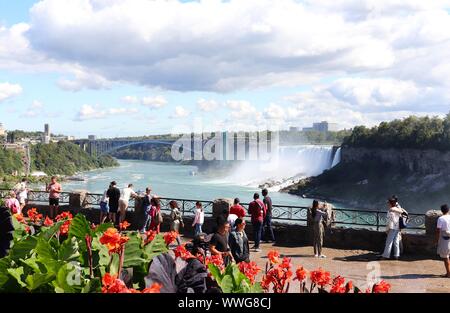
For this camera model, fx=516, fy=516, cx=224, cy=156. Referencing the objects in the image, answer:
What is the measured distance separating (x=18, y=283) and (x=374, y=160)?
87.4 m

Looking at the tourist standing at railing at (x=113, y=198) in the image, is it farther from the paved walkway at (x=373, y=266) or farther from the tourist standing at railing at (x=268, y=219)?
the paved walkway at (x=373, y=266)

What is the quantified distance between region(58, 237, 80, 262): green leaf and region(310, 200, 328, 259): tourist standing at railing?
743cm

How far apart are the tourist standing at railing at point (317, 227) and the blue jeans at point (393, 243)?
1146mm

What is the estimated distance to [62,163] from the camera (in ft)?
410

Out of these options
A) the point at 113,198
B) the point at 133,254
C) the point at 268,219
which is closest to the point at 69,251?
the point at 133,254

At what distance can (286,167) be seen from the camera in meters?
107

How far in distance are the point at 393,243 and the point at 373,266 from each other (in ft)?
4.38

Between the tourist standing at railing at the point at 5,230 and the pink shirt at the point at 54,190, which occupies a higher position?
the tourist standing at railing at the point at 5,230

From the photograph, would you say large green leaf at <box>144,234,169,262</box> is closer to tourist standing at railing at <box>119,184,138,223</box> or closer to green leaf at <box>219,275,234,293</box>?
green leaf at <box>219,275,234,293</box>

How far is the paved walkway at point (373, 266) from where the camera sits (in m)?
7.56

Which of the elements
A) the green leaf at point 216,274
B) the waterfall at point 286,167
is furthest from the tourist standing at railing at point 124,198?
the waterfall at point 286,167

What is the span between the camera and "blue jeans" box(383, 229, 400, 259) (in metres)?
9.18

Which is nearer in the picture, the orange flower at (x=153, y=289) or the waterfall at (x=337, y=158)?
the orange flower at (x=153, y=289)
